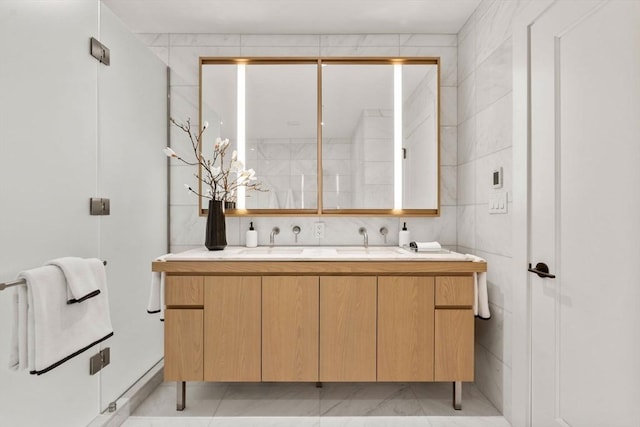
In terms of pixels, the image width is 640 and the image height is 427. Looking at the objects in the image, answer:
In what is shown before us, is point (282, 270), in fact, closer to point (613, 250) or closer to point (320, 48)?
point (613, 250)

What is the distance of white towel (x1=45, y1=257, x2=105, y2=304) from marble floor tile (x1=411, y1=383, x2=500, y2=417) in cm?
178

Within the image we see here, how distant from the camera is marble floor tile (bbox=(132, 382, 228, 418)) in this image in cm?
196

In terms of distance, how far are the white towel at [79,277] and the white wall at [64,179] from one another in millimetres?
108

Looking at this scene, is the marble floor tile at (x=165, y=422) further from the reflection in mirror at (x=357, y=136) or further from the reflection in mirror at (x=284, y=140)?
the reflection in mirror at (x=357, y=136)

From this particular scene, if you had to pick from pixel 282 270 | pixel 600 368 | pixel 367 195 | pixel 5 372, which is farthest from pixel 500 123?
pixel 5 372

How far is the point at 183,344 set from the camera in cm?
190

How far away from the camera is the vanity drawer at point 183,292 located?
6.24ft

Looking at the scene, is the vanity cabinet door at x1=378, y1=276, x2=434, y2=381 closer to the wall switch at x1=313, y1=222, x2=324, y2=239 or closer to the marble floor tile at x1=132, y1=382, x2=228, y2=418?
the wall switch at x1=313, y1=222, x2=324, y2=239

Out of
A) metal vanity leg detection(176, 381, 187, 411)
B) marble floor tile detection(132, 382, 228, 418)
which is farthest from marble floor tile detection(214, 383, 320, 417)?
metal vanity leg detection(176, 381, 187, 411)

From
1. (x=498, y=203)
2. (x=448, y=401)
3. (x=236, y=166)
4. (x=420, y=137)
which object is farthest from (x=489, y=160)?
(x=236, y=166)

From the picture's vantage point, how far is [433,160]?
2.51m

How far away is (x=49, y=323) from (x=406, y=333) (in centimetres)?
158

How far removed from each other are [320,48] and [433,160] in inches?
44.3

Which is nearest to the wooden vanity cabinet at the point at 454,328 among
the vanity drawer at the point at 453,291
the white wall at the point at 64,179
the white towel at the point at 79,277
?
the vanity drawer at the point at 453,291
